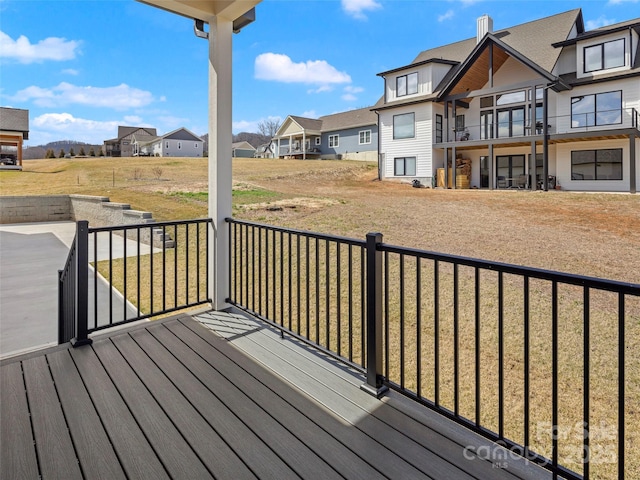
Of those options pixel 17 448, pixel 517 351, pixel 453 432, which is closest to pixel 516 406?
pixel 517 351

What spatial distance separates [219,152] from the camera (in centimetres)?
351

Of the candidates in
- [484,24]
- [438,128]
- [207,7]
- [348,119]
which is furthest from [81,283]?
[348,119]

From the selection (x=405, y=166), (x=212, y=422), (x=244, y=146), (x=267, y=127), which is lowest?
(x=212, y=422)

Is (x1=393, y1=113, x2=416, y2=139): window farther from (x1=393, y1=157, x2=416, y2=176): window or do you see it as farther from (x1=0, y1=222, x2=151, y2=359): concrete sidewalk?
(x1=0, y1=222, x2=151, y2=359): concrete sidewalk

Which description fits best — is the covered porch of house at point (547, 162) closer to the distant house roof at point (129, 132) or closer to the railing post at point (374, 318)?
the railing post at point (374, 318)

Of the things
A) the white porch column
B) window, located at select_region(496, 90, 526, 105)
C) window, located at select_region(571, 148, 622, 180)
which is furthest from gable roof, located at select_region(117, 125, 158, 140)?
the white porch column

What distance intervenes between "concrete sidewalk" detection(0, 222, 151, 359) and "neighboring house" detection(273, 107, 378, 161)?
21.8 meters

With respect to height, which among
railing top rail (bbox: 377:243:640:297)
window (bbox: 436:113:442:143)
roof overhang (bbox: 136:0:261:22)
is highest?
window (bbox: 436:113:442:143)

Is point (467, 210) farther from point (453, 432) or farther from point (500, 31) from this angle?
point (500, 31)

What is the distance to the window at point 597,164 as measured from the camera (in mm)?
13984

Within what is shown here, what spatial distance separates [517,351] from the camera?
152 inches

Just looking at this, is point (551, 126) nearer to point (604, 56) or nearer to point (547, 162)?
point (547, 162)

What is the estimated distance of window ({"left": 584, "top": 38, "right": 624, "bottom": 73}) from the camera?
13.7 meters

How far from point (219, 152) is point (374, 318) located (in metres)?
2.18
